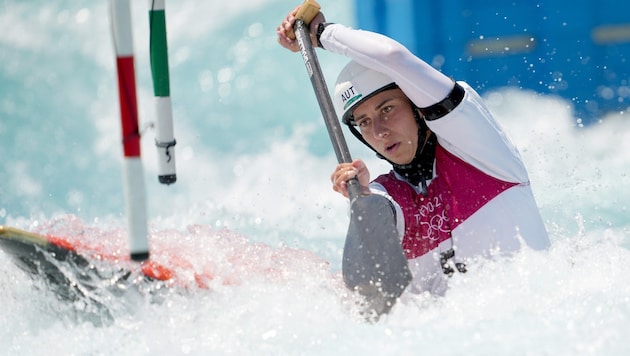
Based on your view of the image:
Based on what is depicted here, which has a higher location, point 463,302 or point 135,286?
point 463,302

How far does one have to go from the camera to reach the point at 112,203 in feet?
24.2

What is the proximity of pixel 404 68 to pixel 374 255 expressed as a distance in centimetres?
61

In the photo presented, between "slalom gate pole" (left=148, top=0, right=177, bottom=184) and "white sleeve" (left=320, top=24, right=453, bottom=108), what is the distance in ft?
2.20

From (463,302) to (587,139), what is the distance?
4.58 m

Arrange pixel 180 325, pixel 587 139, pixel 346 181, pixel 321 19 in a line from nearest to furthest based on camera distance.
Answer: pixel 180 325
pixel 346 181
pixel 321 19
pixel 587 139

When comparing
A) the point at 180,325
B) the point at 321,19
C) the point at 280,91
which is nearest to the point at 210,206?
the point at 280,91

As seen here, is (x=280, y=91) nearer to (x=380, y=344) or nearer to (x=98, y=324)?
(x=98, y=324)

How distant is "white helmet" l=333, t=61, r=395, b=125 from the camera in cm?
285

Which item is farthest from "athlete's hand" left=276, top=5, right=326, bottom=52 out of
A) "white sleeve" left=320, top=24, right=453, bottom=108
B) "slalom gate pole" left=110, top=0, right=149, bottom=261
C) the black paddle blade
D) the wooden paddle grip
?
"slalom gate pole" left=110, top=0, right=149, bottom=261

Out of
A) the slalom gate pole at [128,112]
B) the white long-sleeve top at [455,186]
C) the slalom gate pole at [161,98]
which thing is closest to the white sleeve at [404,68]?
the white long-sleeve top at [455,186]

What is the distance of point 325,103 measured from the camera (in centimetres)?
297

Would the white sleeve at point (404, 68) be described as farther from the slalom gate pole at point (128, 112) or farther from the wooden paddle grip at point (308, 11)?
the slalom gate pole at point (128, 112)

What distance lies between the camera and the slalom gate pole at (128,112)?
2.01 metres

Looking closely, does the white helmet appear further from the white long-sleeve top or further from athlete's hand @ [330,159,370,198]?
athlete's hand @ [330,159,370,198]
